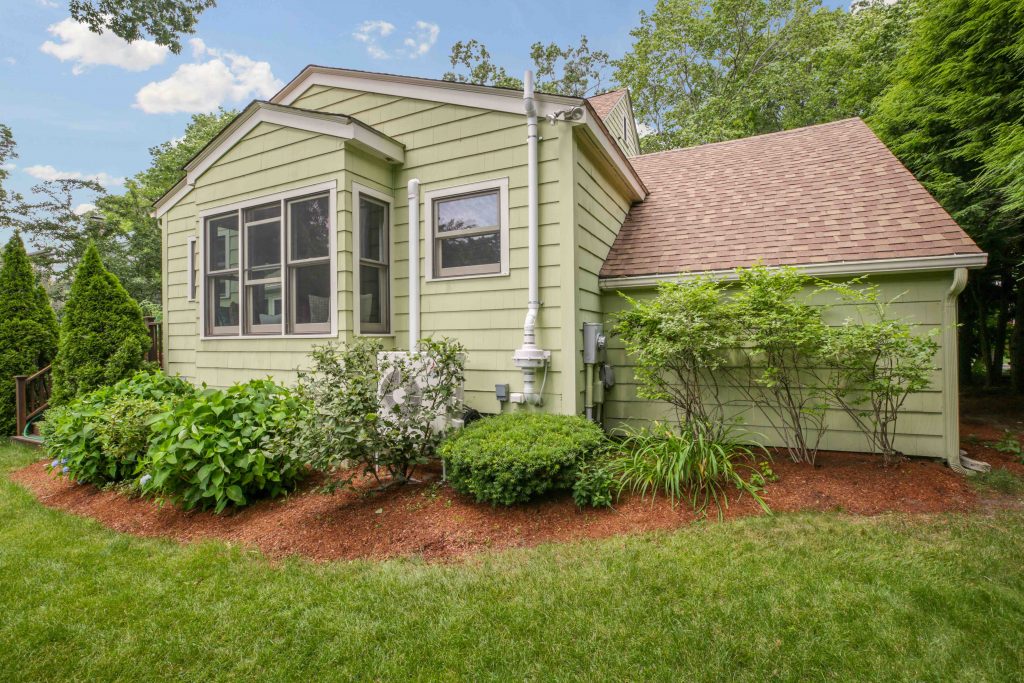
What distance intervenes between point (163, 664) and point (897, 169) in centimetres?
825

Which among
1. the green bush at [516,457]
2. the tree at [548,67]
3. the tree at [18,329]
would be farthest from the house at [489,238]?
the tree at [548,67]

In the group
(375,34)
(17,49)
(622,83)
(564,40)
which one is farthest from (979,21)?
(564,40)

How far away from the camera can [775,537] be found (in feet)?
10.2

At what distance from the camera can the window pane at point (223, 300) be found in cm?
595

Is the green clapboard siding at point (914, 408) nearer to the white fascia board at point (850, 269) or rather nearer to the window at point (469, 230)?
the white fascia board at point (850, 269)

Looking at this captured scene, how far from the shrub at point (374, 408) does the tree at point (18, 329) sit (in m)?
7.41

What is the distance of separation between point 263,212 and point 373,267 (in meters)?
1.58

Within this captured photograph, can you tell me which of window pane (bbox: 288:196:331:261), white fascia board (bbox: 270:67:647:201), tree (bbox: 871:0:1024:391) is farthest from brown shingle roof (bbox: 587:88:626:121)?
window pane (bbox: 288:196:331:261)

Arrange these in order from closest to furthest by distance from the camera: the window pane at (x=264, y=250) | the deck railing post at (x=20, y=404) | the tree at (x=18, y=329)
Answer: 1. the window pane at (x=264, y=250)
2. the deck railing post at (x=20, y=404)
3. the tree at (x=18, y=329)

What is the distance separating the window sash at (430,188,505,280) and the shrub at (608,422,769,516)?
2.39 metres

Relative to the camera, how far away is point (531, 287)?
4.71m

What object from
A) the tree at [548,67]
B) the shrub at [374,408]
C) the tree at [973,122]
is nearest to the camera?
the shrub at [374,408]

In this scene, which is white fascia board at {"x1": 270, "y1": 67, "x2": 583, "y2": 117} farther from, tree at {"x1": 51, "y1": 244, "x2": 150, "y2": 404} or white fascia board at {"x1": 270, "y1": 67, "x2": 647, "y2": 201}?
tree at {"x1": 51, "y1": 244, "x2": 150, "y2": 404}

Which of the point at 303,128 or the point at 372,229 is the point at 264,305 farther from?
the point at 303,128
